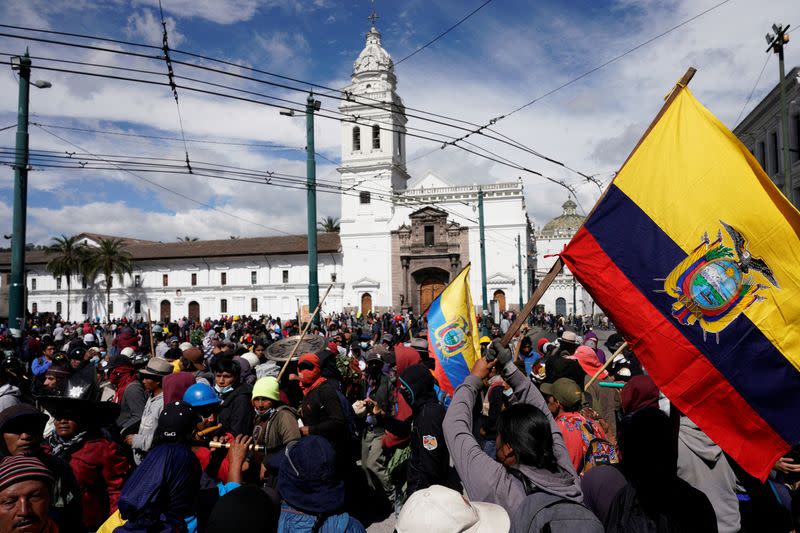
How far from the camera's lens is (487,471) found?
101 inches

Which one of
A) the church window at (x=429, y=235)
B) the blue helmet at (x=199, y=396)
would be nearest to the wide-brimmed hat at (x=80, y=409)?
the blue helmet at (x=199, y=396)

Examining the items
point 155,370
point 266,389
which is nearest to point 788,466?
point 266,389

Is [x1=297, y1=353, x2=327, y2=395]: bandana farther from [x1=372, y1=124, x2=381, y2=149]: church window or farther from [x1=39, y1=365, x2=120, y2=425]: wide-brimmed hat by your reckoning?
[x1=372, y1=124, x2=381, y2=149]: church window

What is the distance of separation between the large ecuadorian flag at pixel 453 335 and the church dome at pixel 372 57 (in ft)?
138

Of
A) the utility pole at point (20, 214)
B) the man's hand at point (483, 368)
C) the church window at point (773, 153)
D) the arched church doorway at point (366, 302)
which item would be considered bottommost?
the arched church doorway at point (366, 302)

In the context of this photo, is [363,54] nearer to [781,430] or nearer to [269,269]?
[269,269]

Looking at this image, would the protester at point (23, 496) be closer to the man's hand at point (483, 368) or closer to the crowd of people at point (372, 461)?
the crowd of people at point (372, 461)

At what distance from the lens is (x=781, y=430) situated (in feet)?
9.44

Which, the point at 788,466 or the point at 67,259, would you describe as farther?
the point at 67,259

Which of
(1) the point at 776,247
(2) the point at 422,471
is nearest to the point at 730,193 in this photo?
(1) the point at 776,247

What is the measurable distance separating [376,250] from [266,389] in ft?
141

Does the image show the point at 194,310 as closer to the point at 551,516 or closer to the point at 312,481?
the point at 312,481

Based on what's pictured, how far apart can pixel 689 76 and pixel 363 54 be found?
47.5 m

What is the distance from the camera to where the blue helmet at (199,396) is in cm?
436
